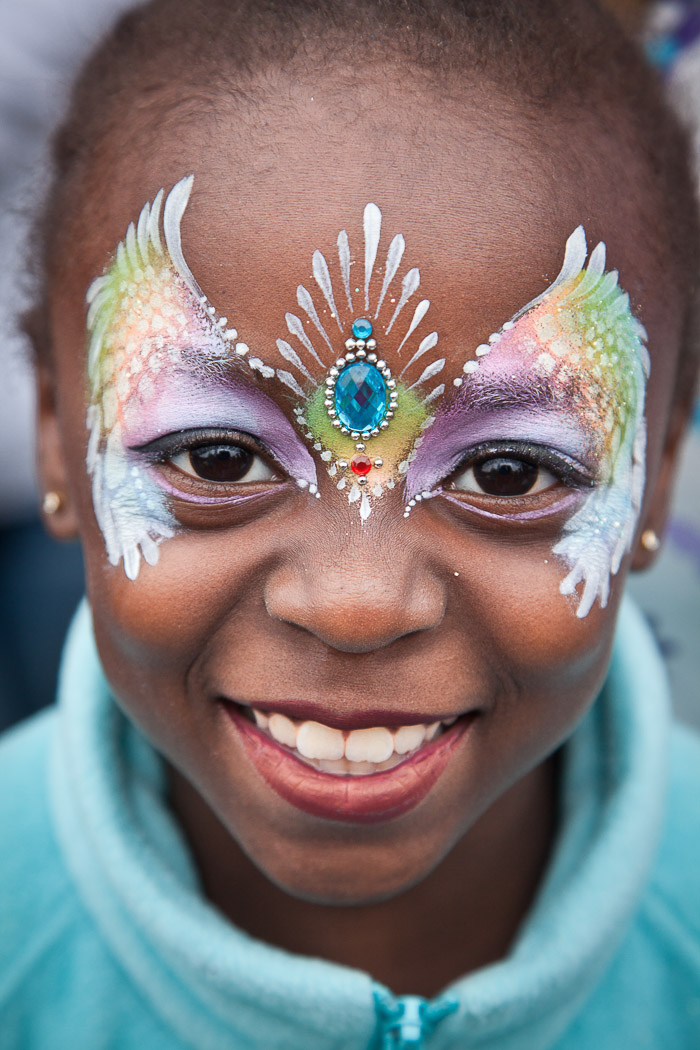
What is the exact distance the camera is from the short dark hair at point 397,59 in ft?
3.15

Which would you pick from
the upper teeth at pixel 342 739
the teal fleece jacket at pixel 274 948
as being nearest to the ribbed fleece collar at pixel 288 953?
the teal fleece jacket at pixel 274 948

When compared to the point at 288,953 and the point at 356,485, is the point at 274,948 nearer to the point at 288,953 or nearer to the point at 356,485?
the point at 288,953

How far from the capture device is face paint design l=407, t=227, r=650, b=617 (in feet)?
3.04

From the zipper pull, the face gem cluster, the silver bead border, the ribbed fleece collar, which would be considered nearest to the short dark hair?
the face gem cluster

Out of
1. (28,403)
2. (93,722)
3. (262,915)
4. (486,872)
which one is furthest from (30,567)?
(486,872)

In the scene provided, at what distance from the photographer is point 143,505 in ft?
3.34

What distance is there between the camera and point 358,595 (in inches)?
35.3

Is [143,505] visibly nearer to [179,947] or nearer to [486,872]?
[179,947]

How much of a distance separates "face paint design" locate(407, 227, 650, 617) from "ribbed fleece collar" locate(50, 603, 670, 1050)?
0.41 meters

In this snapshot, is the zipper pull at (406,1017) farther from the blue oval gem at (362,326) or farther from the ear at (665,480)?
the blue oval gem at (362,326)

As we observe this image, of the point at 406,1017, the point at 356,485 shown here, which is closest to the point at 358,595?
the point at 356,485

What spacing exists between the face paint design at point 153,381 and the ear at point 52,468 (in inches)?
10.1

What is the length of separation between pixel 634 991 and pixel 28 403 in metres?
1.64

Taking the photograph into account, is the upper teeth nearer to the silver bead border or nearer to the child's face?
the child's face
